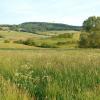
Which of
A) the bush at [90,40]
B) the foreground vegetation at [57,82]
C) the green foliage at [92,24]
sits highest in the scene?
the foreground vegetation at [57,82]

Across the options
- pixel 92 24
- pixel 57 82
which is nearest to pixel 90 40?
pixel 92 24

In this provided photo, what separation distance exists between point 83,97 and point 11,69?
4.19 m

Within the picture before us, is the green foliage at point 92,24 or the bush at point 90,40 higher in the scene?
the green foliage at point 92,24

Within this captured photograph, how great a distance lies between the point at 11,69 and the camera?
11.0 m

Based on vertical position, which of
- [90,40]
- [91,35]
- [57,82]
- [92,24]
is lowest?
[90,40]

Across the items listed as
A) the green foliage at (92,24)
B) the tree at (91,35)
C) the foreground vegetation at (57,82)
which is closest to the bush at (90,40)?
the tree at (91,35)

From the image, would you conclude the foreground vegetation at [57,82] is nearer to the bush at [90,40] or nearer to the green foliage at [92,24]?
the bush at [90,40]

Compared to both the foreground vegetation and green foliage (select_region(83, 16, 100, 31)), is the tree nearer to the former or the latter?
green foliage (select_region(83, 16, 100, 31))

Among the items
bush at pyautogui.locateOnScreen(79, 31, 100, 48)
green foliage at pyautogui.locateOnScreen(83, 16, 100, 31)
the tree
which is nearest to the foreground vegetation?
bush at pyautogui.locateOnScreen(79, 31, 100, 48)

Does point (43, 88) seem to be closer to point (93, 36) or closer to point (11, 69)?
point (11, 69)

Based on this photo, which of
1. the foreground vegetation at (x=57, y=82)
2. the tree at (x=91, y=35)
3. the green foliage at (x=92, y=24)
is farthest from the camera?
the green foliage at (x=92, y=24)

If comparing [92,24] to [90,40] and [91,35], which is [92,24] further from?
[90,40]

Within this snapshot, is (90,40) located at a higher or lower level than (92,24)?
lower

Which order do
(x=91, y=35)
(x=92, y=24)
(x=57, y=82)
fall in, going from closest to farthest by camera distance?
(x=57, y=82) < (x=91, y=35) < (x=92, y=24)
